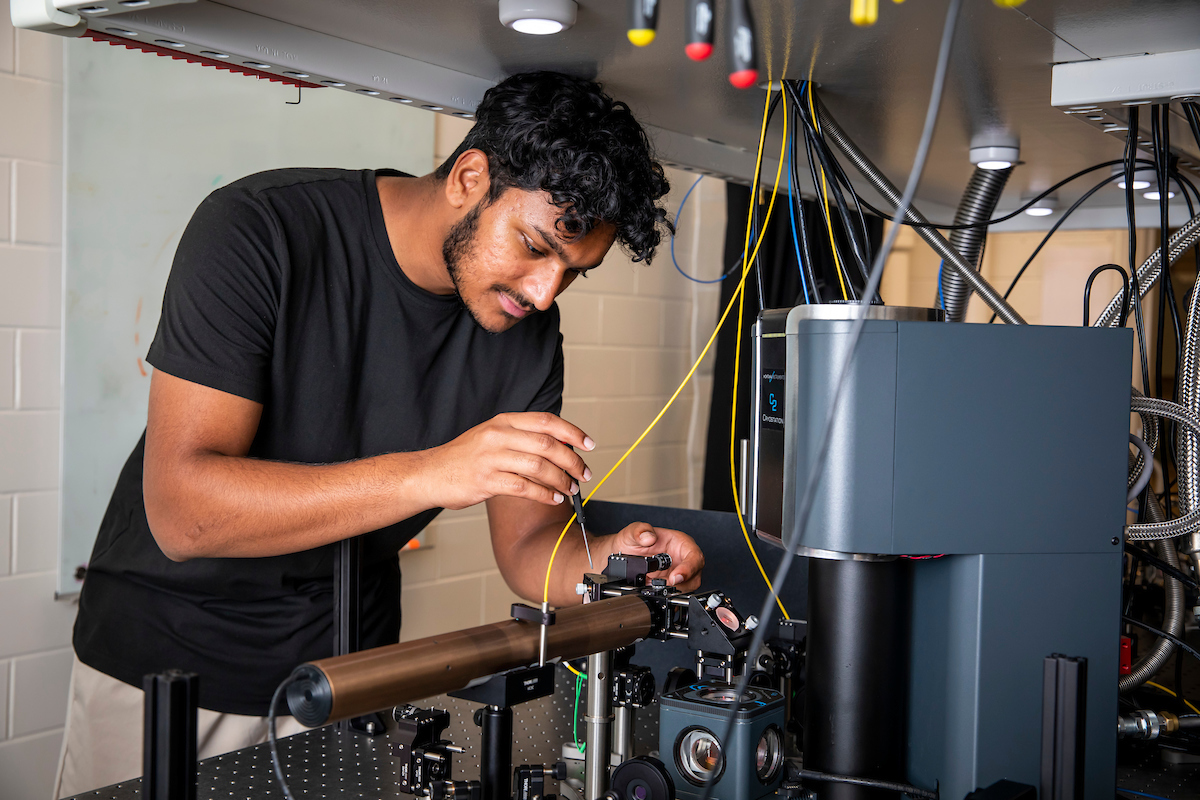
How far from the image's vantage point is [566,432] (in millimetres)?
942

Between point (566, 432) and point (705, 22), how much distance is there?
49 centimetres

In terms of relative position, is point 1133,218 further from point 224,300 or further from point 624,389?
point 624,389

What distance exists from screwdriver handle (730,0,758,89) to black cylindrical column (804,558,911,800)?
44 centimetres

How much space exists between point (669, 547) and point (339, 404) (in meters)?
0.49

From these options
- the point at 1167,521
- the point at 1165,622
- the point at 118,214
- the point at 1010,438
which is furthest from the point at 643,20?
the point at 118,214

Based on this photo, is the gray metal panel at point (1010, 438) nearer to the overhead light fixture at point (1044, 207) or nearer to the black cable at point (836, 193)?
the black cable at point (836, 193)

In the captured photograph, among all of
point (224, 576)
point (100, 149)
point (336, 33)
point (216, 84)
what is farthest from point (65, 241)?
point (336, 33)

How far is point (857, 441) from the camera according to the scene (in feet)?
2.52

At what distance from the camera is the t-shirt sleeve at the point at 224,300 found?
110 centimetres

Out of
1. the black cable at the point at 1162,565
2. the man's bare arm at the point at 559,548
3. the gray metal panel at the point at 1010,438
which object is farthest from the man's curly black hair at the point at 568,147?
the black cable at the point at 1162,565

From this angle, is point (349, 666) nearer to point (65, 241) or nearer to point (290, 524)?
point (290, 524)

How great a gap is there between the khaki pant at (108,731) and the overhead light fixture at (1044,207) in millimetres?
1631

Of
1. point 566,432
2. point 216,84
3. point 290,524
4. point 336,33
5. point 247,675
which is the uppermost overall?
point 216,84

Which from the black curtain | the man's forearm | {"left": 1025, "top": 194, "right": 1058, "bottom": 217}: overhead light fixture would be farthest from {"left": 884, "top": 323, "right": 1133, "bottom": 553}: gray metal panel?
the black curtain
